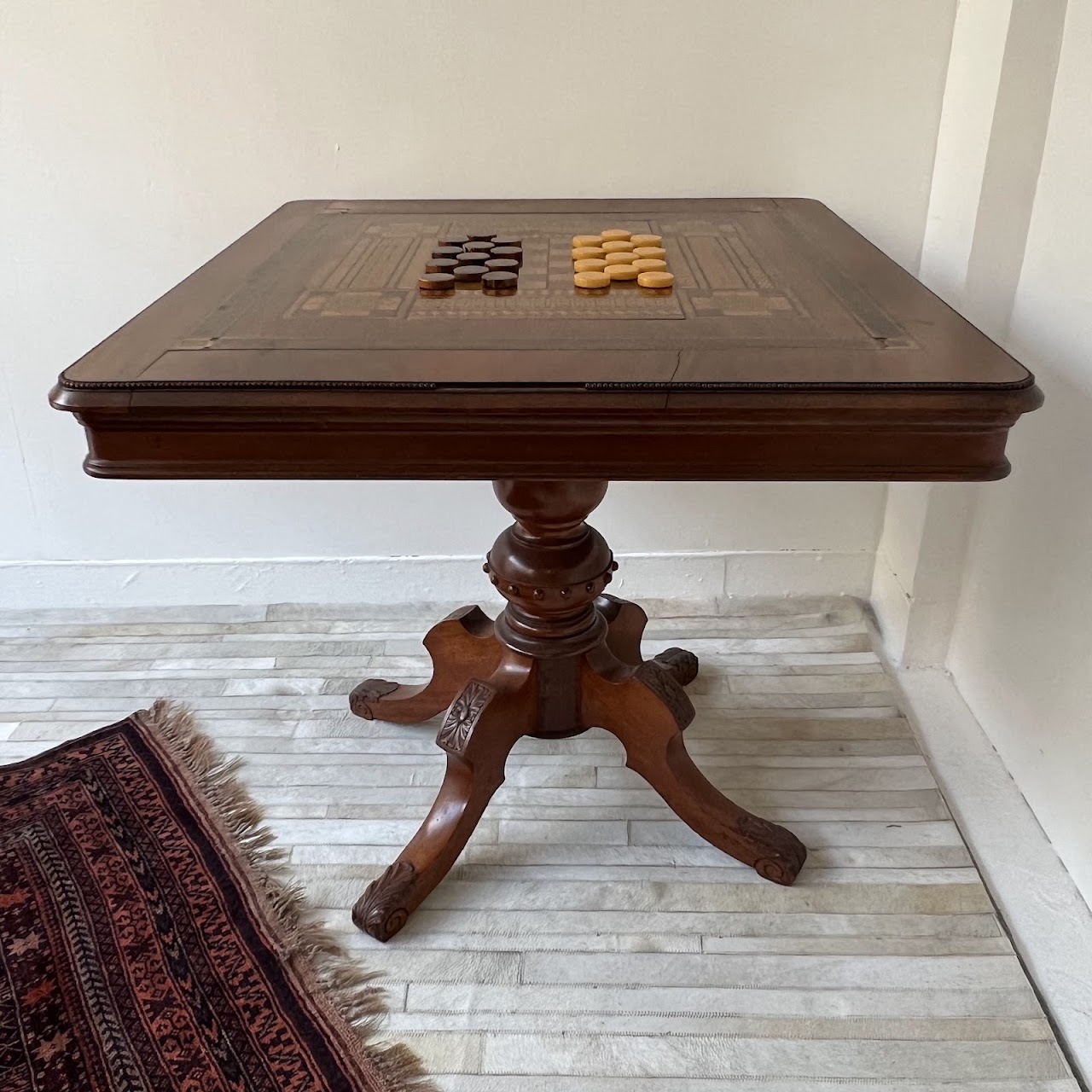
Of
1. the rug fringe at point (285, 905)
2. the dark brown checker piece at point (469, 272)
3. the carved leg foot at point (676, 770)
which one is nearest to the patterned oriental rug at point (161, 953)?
the rug fringe at point (285, 905)

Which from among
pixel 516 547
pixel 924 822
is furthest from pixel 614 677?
pixel 924 822

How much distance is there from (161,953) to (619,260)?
3.15 feet

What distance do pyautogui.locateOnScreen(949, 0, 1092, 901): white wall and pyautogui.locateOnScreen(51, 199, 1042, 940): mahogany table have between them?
0.29m

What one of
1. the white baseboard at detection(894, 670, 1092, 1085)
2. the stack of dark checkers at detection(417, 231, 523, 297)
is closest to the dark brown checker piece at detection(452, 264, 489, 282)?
the stack of dark checkers at detection(417, 231, 523, 297)

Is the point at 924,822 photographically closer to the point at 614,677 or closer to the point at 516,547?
the point at 614,677

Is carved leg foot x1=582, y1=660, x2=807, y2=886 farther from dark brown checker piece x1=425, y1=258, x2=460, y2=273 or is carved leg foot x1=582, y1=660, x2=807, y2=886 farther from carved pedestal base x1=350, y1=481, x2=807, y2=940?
dark brown checker piece x1=425, y1=258, x2=460, y2=273

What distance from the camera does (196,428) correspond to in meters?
0.80

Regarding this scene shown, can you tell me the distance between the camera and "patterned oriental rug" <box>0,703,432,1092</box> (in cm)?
99

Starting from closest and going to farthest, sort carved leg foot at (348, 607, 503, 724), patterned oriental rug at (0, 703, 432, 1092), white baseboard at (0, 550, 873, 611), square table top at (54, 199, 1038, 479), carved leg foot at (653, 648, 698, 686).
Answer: square table top at (54, 199, 1038, 479)
patterned oriental rug at (0, 703, 432, 1092)
carved leg foot at (348, 607, 503, 724)
carved leg foot at (653, 648, 698, 686)
white baseboard at (0, 550, 873, 611)

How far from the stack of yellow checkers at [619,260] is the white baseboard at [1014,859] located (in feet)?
2.76

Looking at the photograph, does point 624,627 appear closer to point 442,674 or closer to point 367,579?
point 442,674

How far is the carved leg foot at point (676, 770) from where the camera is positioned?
1.21 meters

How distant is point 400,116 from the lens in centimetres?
149

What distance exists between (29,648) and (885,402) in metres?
1.57
